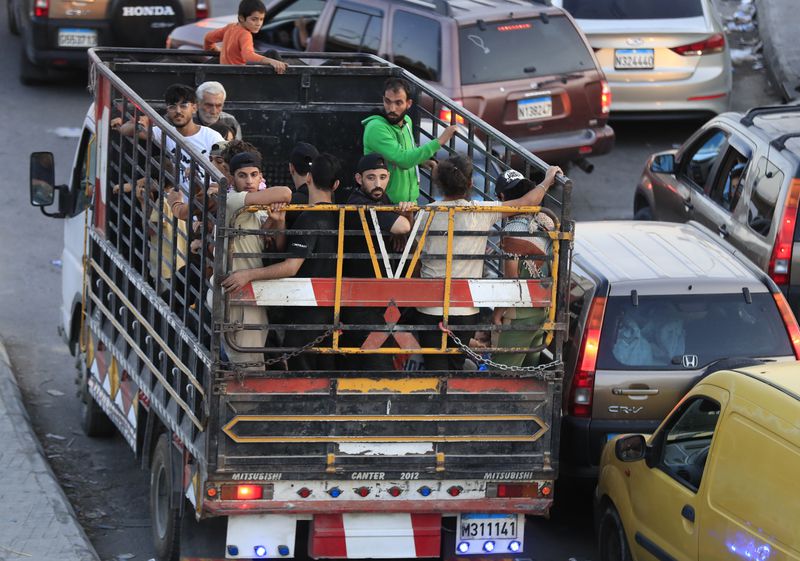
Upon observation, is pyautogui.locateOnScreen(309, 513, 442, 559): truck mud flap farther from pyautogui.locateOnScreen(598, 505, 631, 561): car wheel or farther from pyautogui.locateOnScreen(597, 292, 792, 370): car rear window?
pyautogui.locateOnScreen(597, 292, 792, 370): car rear window

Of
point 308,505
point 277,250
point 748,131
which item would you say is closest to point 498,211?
point 277,250

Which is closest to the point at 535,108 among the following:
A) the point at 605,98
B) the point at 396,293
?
the point at 605,98

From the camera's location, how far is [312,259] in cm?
740

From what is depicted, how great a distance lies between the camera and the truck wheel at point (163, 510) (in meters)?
8.38

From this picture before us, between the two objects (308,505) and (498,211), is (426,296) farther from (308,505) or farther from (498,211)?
(308,505)

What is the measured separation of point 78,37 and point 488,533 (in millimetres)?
11871

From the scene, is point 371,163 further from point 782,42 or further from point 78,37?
point 782,42

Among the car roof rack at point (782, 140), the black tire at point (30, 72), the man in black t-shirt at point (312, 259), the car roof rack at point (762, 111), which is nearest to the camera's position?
the man in black t-shirt at point (312, 259)

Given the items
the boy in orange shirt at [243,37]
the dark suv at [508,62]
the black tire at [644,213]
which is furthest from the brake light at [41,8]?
the black tire at [644,213]

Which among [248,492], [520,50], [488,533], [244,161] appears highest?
[244,161]

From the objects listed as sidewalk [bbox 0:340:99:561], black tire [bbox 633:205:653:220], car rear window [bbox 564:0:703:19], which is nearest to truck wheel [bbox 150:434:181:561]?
sidewalk [bbox 0:340:99:561]

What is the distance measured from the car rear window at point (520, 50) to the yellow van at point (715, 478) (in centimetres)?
701

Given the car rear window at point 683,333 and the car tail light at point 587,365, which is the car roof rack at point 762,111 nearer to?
the car rear window at point 683,333

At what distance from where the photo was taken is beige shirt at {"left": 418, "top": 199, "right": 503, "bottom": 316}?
25.0 ft
